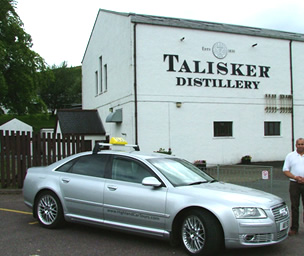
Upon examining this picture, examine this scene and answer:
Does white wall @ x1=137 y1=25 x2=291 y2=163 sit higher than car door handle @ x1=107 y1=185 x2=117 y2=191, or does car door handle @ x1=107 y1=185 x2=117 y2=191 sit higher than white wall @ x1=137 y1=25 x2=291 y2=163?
white wall @ x1=137 y1=25 x2=291 y2=163

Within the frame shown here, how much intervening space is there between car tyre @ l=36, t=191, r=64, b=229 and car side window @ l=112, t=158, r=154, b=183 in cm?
124

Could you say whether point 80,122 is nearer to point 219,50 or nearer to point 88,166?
point 219,50

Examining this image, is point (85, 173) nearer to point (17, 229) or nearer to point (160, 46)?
point (17, 229)

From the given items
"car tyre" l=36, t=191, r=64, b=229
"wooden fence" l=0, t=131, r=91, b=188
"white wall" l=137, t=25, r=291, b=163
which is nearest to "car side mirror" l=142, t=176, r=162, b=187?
"car tyre" l=36, t=191, r=64, b=229

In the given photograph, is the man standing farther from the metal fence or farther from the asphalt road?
the metal fence

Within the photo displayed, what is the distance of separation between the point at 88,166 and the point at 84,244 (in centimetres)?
139

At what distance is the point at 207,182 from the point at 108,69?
660 inches

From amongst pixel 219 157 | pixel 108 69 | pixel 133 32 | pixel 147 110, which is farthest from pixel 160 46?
pixel 219 157

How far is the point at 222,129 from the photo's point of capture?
19.4 metres

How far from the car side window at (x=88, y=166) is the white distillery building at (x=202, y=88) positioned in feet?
36.0

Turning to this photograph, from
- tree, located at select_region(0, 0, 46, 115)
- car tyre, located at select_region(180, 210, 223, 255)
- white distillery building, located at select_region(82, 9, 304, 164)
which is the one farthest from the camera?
tree, located at select_region(0, 0, 46, 115)

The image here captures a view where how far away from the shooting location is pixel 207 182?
19.6 feet

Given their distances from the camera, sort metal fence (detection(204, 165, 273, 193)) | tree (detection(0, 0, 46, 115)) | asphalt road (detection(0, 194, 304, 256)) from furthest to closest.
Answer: tree (detection(0, 0, 46, 115)) < metal fence (detection(204, 165, 273, 193)) < asphalt road (detection(0, 194, 304, 256))

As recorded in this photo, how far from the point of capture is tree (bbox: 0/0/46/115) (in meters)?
27.6
